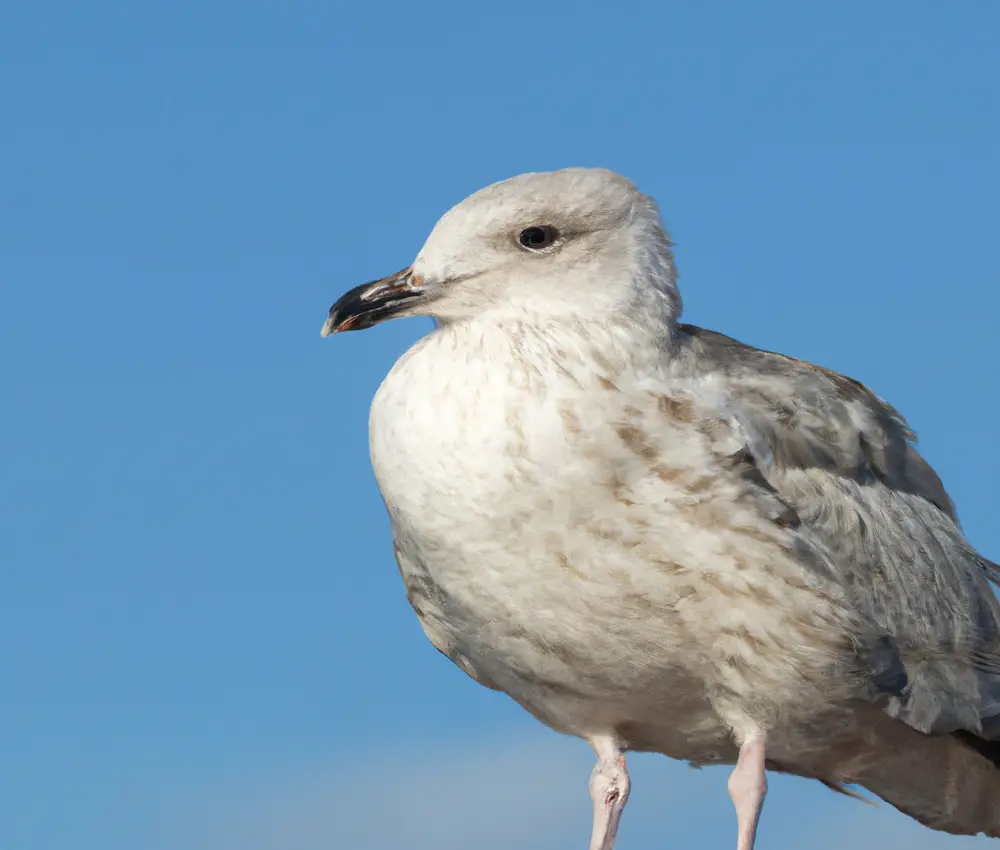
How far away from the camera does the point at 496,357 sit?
9.13 m

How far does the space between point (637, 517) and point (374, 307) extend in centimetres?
191

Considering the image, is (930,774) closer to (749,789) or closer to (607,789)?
(749,789)

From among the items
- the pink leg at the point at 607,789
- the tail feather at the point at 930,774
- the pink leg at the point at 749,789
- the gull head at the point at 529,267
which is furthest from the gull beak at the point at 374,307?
the tail feather at the point at 930,774

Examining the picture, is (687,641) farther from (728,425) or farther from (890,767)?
(890,767)

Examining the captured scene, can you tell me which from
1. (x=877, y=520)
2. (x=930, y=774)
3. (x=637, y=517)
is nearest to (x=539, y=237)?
(x=637, y=517)

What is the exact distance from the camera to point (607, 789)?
33.5ft

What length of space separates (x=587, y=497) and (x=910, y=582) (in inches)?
89.3

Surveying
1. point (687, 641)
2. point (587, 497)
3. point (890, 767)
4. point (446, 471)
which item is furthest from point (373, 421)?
point (890, 767)

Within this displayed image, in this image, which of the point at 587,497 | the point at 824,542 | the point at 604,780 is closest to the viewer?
the point at 587,497

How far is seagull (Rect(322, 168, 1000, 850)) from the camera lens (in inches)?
352

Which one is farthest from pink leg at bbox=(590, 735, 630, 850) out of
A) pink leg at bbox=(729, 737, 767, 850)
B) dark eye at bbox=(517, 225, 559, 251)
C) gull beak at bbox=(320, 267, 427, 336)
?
dark eye at bbox=(517, 225, 559, 251)

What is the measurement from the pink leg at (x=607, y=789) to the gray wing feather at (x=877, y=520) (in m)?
1.66

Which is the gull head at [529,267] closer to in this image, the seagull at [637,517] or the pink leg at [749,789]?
the seagull at [637,517]

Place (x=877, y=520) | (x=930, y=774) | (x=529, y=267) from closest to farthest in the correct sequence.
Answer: (x=529, y=267) < (x=877, y=520) < (x=930, y=774)
